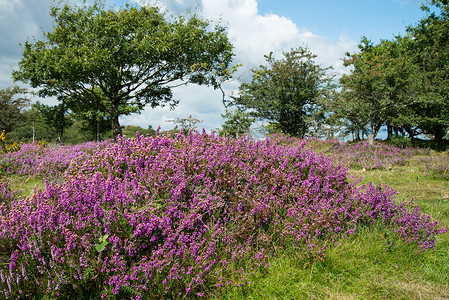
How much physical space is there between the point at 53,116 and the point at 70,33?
13.7 metres

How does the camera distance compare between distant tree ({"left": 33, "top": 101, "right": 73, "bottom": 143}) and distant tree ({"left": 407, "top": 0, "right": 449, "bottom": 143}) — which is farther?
distant tree ({"left": 33, "top": 101, "right": 73, "bottom": 143})

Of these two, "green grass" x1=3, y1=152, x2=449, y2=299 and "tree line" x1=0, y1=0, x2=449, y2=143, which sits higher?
"tree line" x1=0, y1=0, x2=449, y2=143

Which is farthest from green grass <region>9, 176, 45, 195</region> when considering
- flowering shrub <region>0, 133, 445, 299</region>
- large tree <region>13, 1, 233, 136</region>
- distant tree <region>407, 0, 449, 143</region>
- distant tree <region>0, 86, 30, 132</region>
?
distant tree <region>0, 86, 30, 132</region>

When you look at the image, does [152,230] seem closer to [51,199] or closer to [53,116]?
[51,199]

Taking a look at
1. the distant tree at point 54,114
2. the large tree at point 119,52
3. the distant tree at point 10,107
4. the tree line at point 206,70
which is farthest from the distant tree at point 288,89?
the distant tree at point 10,107

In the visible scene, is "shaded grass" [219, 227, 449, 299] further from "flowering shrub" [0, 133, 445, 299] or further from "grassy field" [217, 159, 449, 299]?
"flowering shrub" [0, 133, 445, 299]

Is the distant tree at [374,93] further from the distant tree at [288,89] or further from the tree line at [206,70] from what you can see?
the distant tree at [288,89]

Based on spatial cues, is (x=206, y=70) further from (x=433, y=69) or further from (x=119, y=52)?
(x=433, y=69)

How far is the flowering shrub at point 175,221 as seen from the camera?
89.0 inches

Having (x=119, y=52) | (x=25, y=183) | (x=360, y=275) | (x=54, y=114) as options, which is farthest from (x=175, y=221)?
(x=54, y=114)

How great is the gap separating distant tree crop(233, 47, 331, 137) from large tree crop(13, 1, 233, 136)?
20.3 feet

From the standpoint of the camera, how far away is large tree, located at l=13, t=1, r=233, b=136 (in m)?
16.5

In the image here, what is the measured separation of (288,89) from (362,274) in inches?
929

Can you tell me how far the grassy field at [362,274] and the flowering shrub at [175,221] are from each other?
0.14 metres
